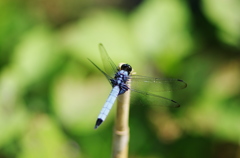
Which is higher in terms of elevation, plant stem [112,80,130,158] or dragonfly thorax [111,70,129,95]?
dragonfly thorax [111,70,129,95]

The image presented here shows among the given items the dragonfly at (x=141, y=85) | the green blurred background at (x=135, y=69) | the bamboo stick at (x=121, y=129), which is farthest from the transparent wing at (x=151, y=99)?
the green blurred background at (x=135, y=69)

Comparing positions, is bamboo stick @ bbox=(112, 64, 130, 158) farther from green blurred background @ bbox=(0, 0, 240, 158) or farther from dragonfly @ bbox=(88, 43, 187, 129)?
green blurred background @ bbox=(0, 0, 240, 158)

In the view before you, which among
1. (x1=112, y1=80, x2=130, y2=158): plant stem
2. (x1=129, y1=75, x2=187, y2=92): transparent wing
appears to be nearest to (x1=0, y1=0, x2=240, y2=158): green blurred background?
(x1=129, y1=75, x2=187, y2=92): transparent wing

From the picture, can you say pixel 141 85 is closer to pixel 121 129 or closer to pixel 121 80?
pixel 121 80

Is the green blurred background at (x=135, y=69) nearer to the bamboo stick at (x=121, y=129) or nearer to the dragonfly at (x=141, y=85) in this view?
the dragonfly at (x=141, y=85)

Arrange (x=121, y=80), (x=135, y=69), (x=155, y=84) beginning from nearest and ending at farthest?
1. (x=121, y=80)
2. (x=155, y=84)
3. (x=135, y=69)

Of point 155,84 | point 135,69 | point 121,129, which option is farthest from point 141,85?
point 135,69

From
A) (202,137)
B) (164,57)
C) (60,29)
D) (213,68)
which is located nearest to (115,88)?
(202,137)

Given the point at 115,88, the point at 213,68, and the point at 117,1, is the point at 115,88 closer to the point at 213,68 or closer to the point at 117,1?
the point at 213,68
